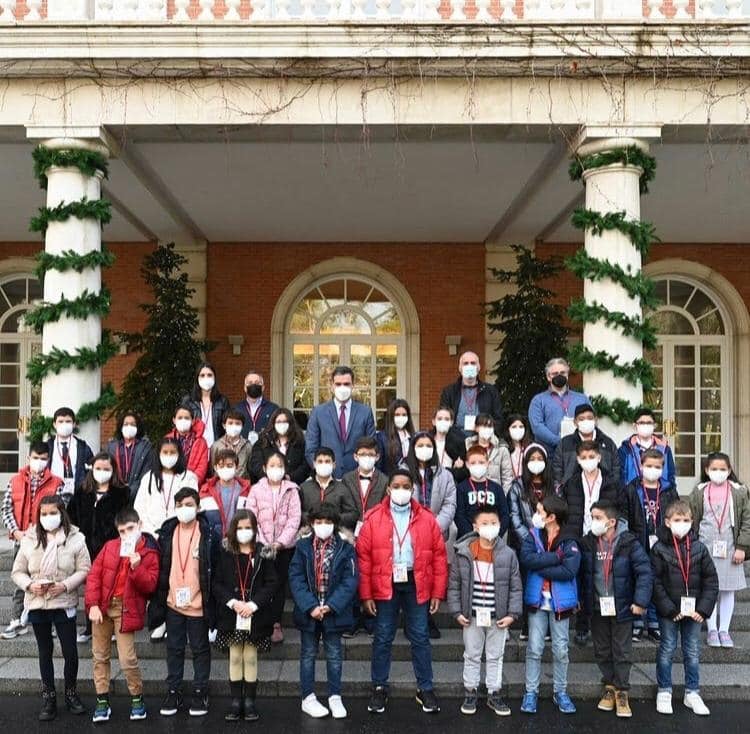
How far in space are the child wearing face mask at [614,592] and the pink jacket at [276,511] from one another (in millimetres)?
2193

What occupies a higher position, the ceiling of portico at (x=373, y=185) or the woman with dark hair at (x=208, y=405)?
the ceiling of portico at (x=373, y=185)

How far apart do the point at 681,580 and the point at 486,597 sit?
4.61 feet

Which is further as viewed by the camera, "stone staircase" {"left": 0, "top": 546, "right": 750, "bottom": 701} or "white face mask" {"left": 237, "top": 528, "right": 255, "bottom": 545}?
"stone staircase" {"left": 0, "top": 546, "right": 750, "bottom": 701}

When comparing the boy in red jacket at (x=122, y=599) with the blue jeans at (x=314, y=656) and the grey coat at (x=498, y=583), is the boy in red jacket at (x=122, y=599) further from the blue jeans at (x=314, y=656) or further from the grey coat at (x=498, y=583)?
the grey coat at (x=498, y=583)

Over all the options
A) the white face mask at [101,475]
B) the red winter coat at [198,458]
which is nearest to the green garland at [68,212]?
the red winter coat at [198,458]

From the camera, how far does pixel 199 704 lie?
5.15 metres

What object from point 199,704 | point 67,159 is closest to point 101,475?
point 199,704

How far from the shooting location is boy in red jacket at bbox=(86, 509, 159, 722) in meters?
5.01

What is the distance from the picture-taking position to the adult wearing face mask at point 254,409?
23.4 ft

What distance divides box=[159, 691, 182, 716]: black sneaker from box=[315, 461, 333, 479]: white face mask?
1890 mm

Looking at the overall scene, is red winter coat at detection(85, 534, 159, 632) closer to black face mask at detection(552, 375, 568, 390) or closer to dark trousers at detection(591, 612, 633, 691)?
dark trousers at detection(591, 612, 633, 691)

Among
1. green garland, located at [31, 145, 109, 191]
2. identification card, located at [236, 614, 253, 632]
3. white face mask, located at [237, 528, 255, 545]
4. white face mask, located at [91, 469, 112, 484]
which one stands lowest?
identification card, located at [236, 614, 253, 632]

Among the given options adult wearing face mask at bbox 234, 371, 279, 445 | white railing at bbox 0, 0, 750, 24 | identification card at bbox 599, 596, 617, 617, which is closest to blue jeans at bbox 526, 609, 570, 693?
identification card at bbox 599, 596, 617, 617

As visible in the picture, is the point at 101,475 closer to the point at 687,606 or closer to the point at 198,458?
the point at 198,458
